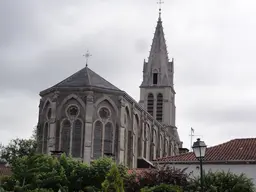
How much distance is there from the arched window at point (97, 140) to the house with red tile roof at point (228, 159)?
16106 millimetres

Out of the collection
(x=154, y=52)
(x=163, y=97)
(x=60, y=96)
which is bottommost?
(x=60, y=96)

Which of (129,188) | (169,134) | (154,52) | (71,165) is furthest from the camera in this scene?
(154,52)

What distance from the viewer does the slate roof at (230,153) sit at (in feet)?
109

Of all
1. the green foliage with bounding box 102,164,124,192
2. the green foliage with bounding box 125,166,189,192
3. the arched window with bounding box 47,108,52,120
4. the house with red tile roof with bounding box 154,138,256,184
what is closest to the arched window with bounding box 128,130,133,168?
the arched window with bounding box 47,108,52,120

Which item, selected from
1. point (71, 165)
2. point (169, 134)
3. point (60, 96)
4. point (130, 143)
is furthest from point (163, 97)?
point (71, 165)

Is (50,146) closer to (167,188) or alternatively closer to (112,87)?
(112,87)

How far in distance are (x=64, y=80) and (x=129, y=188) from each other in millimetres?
27573

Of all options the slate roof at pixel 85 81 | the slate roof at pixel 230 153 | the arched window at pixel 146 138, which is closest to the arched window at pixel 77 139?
the slate roof at pixel 85 81

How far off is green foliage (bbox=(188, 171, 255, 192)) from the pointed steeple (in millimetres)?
51833

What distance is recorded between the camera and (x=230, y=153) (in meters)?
34.3

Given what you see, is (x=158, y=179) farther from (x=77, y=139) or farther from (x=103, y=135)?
(x=77, y=139)

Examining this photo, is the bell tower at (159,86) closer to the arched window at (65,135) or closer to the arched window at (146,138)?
the arched window at (146,138)

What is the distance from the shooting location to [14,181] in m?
30.8

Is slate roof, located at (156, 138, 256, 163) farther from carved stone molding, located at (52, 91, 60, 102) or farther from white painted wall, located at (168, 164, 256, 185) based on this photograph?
carved stone molding, located at (52, 91, 60, 102)
